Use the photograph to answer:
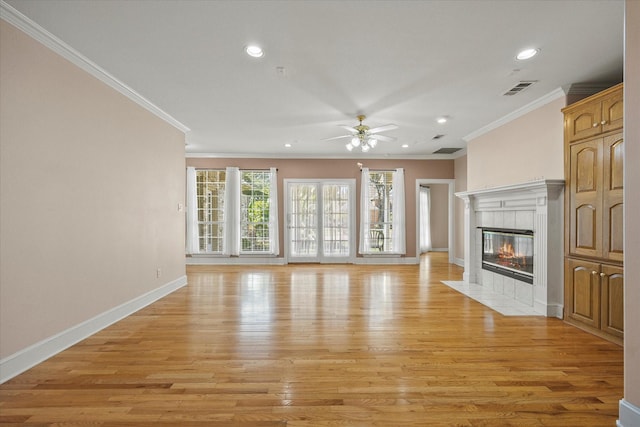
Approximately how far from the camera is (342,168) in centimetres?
811

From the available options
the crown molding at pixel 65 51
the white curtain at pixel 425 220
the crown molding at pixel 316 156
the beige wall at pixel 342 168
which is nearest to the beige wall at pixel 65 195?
the crown molding at pixel 65 51

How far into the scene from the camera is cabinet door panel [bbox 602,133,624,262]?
9.81 ft

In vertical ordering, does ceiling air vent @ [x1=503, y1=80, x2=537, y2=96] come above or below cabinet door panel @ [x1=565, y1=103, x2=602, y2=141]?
above

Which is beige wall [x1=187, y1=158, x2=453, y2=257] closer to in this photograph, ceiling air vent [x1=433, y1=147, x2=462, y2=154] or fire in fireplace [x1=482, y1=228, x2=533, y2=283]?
ceiling air vent [x1=433, y1=147, x2=462, y2=154]

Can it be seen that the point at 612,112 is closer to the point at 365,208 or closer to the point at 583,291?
the point at 583,291

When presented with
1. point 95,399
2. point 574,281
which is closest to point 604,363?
point 574,281

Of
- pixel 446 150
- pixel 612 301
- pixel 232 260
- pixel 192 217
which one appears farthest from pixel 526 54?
pixel 192 217

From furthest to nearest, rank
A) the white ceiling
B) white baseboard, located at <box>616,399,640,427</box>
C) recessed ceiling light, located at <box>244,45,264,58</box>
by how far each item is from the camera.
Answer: recessed ceiling light, located at <box>244,45,264,58</box>
the white ceiling
white baseboard, located at <box>616,399,640,427</box>

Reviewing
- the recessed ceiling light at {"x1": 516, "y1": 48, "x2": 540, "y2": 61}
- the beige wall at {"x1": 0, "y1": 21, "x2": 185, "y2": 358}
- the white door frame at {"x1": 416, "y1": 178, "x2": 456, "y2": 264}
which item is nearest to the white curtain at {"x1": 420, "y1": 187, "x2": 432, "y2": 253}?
the white door frame at {"x1": 416, "y1": 178, "x2": 456, "y2": 264}

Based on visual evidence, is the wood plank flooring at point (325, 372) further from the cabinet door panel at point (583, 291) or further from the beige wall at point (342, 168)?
the beige wall at point (342, 168)

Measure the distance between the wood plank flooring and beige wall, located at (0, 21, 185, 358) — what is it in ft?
1.53

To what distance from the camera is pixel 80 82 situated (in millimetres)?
3127

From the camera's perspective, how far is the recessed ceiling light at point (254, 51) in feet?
9.35

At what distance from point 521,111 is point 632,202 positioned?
326 cm
